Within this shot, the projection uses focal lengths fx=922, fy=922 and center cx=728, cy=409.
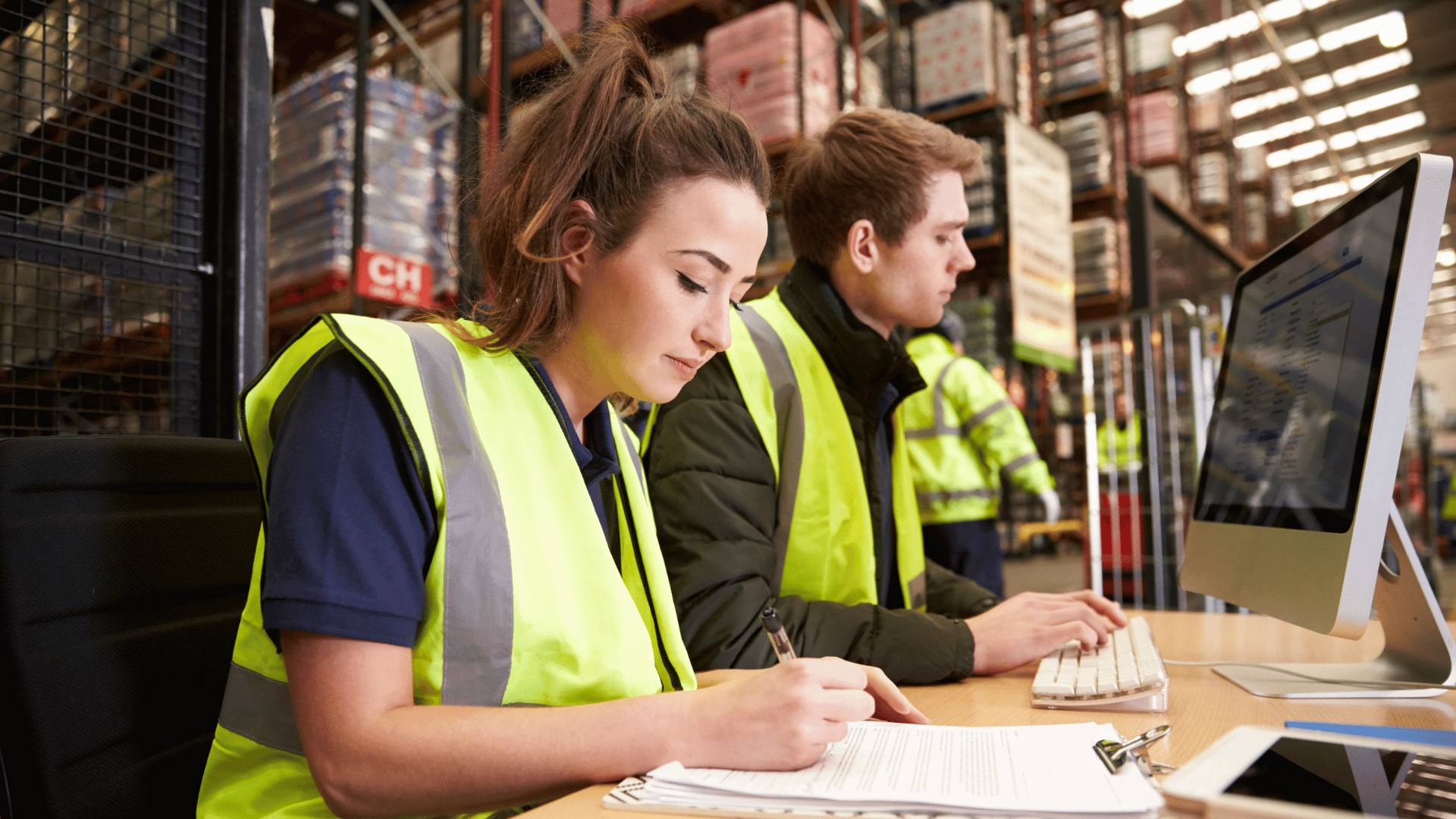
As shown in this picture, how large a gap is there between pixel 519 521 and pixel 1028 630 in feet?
2.53

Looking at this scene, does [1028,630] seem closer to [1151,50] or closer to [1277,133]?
[1151,50]

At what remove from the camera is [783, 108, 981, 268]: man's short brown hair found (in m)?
1.73

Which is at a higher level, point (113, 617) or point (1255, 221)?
point (1255, 221)

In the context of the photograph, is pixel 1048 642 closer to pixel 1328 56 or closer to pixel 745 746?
pixel 745 746

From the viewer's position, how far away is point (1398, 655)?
118 centimetres

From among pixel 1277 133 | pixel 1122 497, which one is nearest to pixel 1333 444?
pixel 1122 497

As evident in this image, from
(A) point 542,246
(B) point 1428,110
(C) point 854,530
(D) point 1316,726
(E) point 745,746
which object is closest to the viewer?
(E) point 745,746

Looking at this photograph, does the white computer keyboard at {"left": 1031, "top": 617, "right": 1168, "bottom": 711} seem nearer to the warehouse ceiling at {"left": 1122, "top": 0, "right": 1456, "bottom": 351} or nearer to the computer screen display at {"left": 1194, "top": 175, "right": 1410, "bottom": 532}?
the computer screen display at {"left": 1194, "top": 175, "right": 1410, "bottom": 532}

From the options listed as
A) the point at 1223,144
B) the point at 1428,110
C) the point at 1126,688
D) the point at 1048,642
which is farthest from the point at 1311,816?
the point at 1428,110

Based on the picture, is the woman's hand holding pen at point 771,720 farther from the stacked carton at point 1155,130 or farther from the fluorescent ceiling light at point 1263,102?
the fluorescent ceiling light at point 1263,102

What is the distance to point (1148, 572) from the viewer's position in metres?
3.83

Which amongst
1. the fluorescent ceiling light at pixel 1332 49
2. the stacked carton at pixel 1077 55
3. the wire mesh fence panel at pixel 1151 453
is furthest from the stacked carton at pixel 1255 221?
the wire mesh fence panel at pixel 1151 453

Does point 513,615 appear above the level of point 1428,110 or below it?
below

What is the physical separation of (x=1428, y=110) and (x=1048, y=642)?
1578cm
